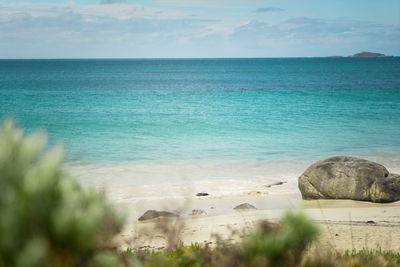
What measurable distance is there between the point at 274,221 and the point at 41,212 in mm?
5772

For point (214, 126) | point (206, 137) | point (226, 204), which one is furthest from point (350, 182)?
point (214, 126)

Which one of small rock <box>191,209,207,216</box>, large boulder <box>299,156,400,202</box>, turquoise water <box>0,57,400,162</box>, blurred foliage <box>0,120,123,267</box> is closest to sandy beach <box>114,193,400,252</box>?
small rock <box>191,209,207,216</box>

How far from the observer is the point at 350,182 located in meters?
10.3

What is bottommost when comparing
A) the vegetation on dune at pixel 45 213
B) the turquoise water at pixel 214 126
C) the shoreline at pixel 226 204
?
the turquoise water at pixel 214 126

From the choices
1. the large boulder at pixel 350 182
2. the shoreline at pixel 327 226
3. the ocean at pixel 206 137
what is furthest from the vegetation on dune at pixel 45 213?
the large boulder at pixel 350 182

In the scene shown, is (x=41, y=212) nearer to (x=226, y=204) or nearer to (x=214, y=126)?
(x=226, y=204)

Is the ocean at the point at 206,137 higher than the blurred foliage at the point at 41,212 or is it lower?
lower

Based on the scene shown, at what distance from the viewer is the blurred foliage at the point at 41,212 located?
1.82m

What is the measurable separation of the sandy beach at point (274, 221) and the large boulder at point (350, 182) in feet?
0.79

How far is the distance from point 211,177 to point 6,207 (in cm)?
1185

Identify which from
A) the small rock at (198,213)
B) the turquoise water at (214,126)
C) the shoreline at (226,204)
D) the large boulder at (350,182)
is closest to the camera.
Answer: the shoreline at (226,204)

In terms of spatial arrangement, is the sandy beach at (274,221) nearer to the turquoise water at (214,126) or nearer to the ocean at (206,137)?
the ocean at (206,137)

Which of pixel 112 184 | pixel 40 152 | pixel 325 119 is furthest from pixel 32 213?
pixel 325 119

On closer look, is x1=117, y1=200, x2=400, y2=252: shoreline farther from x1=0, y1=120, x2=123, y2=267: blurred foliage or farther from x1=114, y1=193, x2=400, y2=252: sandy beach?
x1=0, y1=120, x2=123, y2=267: blurred foliage
